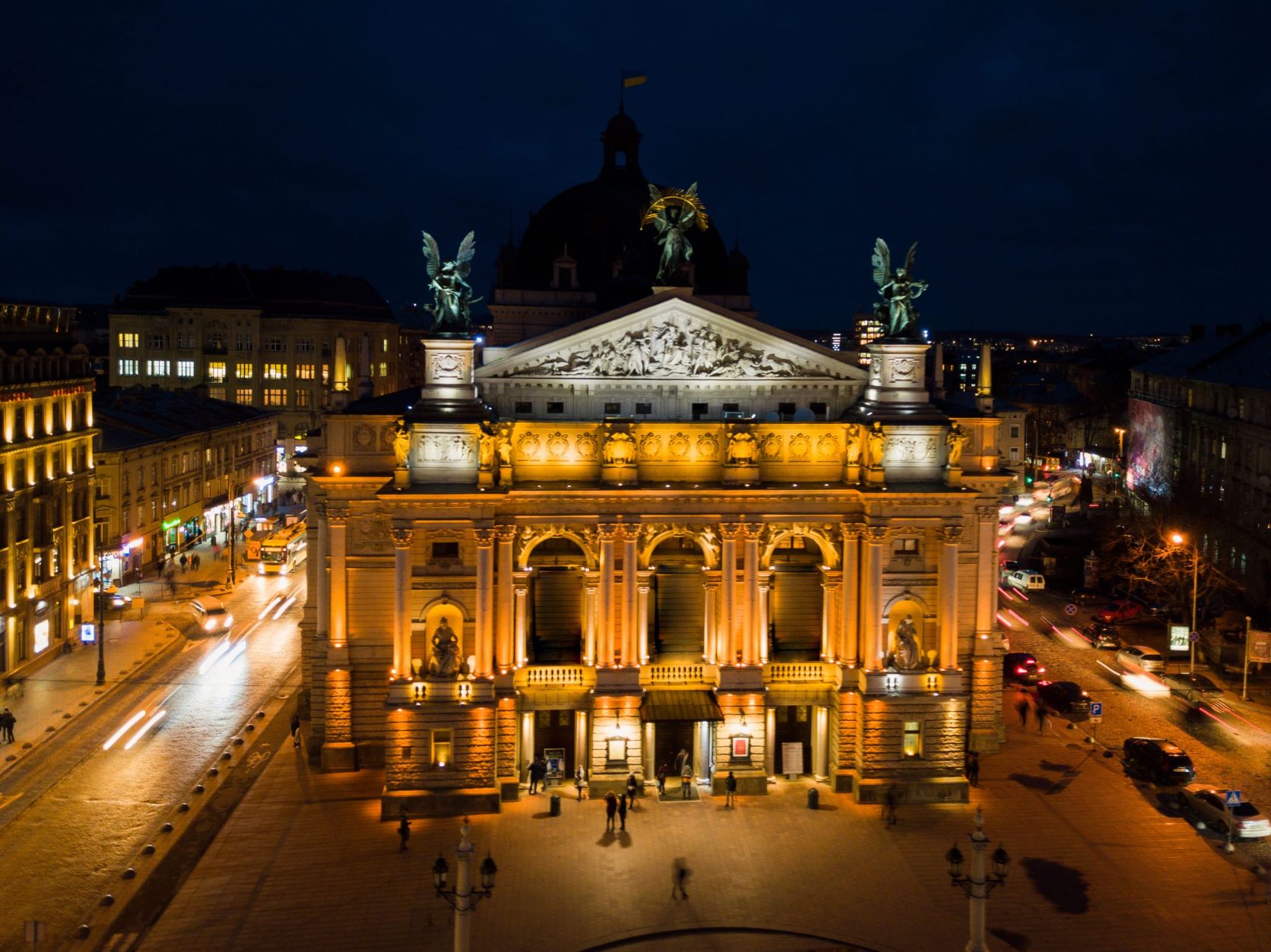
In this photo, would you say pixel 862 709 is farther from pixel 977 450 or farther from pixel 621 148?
pixel 621 148

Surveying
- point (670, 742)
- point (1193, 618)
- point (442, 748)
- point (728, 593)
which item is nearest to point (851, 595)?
point (728, 593)

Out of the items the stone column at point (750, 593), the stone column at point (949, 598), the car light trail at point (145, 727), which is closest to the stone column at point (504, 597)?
the stone column at point (750, 593)

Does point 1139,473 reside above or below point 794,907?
above

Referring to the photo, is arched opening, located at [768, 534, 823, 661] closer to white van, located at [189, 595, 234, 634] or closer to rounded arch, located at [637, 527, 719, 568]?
rounded arch, located at [637, 527, 719, 568]

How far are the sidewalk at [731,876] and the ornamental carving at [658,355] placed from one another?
16.8 meters

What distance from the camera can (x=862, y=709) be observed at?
46.9 meters

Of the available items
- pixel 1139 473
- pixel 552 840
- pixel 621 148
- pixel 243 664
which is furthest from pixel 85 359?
pixel 1139 473

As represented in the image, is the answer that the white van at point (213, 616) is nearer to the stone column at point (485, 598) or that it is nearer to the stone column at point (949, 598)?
the stone column at point (485, 598)

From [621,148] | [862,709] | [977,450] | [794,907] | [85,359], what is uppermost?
[621,148]

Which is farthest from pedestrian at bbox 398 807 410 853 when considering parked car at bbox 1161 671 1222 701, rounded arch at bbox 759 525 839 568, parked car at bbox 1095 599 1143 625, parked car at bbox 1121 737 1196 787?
parked car at bbox 1095 599 1143 625

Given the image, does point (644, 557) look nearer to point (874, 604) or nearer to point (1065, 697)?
point (874, 604)

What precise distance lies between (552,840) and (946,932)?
45.7ft

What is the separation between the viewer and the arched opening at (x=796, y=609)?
50.2 m

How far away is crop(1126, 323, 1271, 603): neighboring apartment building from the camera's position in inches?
3071
